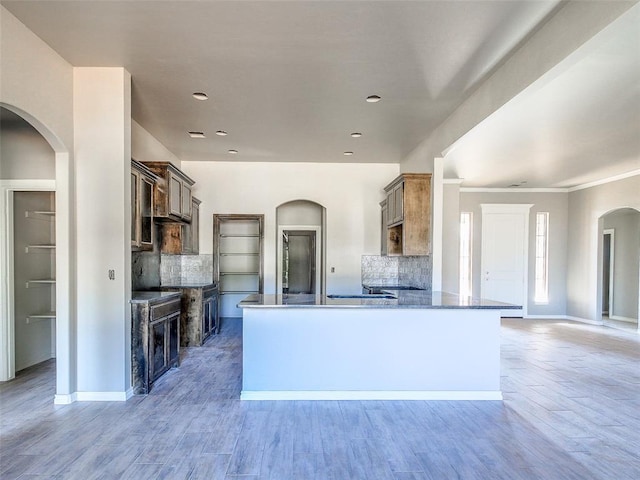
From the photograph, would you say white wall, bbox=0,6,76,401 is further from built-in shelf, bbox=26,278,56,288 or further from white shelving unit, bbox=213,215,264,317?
white shelving unit, bbox=213,215,264,317

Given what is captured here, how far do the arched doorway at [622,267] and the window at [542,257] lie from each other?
95 cm

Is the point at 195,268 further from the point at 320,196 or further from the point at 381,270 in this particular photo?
the point at 381,270

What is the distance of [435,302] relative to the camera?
3326mm

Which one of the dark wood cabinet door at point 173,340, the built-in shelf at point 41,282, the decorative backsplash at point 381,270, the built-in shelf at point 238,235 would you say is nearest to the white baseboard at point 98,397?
the dark wood cabinet door at point 173,340

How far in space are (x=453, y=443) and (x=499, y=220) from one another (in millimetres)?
6283

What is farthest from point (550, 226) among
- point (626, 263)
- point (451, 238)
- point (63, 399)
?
point (63, 399)

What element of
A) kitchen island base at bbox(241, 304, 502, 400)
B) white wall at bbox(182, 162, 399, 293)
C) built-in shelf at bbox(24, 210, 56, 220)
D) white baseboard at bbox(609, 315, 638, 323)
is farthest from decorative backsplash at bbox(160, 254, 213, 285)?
white baseboard at bbox(609, 315, 638, 323)

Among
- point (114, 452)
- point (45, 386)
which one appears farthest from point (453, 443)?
point (45, 386)

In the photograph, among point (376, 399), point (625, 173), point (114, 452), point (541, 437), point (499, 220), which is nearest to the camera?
point (114, 452)

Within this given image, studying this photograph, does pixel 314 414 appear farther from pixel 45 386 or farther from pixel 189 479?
pixel 45 386

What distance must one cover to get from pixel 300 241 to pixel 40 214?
461 cm

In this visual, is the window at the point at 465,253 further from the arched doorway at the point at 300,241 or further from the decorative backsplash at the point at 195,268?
the decorative backsplash at the point at 195,268

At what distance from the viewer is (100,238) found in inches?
124

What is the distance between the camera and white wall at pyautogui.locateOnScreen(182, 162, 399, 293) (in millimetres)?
6312
